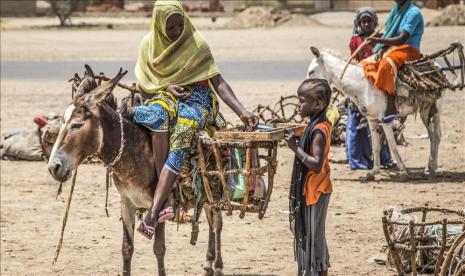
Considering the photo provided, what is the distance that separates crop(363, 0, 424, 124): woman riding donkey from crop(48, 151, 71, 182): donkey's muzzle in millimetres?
6471

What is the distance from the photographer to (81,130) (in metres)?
7.83

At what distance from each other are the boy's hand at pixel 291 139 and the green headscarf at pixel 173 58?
1.32 meters

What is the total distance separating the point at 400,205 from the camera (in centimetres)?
1209

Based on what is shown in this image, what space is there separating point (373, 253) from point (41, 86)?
15413 millimetres

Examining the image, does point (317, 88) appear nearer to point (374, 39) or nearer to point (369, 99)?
point (374, 39)

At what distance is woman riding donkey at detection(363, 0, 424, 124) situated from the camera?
1341 centimetres

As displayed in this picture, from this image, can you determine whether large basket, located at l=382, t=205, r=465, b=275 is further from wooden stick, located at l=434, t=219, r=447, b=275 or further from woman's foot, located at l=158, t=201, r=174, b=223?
woman's foot, located at l=158, t=201, r=174, b=223

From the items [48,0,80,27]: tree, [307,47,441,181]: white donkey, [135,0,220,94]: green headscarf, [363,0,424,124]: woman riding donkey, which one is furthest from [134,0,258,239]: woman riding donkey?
[48,0,80,27]: tree

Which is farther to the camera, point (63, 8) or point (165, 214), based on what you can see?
point (63, 8)

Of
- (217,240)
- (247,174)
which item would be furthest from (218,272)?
(247,174)

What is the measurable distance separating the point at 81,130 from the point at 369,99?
22.3ft

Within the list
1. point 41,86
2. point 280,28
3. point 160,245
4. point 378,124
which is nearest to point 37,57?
point 41,86

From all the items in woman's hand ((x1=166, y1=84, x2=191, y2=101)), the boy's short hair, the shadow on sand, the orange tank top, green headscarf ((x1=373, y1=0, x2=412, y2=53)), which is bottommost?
the shadow on sand

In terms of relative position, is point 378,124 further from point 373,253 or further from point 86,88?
point 86,88
